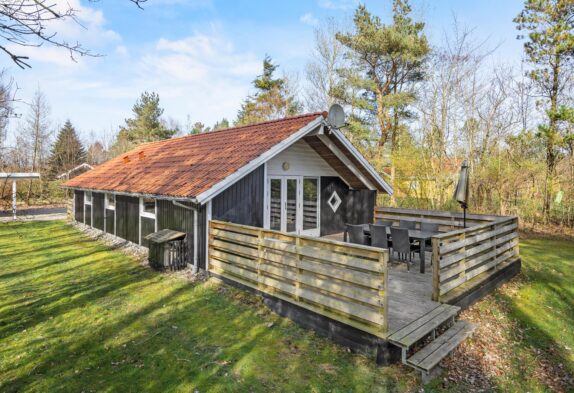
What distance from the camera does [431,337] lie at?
497 centimetres

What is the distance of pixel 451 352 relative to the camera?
490 cm

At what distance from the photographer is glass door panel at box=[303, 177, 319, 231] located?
35.3 ft

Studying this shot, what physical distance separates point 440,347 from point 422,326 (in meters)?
0.33

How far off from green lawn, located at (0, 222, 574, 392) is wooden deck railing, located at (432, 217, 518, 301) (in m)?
0.71

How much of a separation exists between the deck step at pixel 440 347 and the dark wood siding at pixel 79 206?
1582cm

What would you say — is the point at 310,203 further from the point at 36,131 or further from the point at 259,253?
the point at 36,131

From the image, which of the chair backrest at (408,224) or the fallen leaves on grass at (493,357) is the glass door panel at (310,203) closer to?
the chair backrest at (408,224)

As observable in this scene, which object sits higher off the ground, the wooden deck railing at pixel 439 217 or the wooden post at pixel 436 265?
the wooden deck railing at pixel 439 217

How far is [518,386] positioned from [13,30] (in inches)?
270

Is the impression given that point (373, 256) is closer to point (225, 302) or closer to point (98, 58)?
point (225, 302)

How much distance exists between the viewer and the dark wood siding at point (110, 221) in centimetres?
1227

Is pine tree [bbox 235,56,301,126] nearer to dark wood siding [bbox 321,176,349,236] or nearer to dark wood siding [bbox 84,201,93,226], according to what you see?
dark wood siding [bbox 84,201,93,226]

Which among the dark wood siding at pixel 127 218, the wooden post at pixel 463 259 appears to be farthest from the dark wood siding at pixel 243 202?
the wooden post at pixel 463 259

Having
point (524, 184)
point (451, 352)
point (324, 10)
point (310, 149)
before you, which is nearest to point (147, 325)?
point (451, 352)
